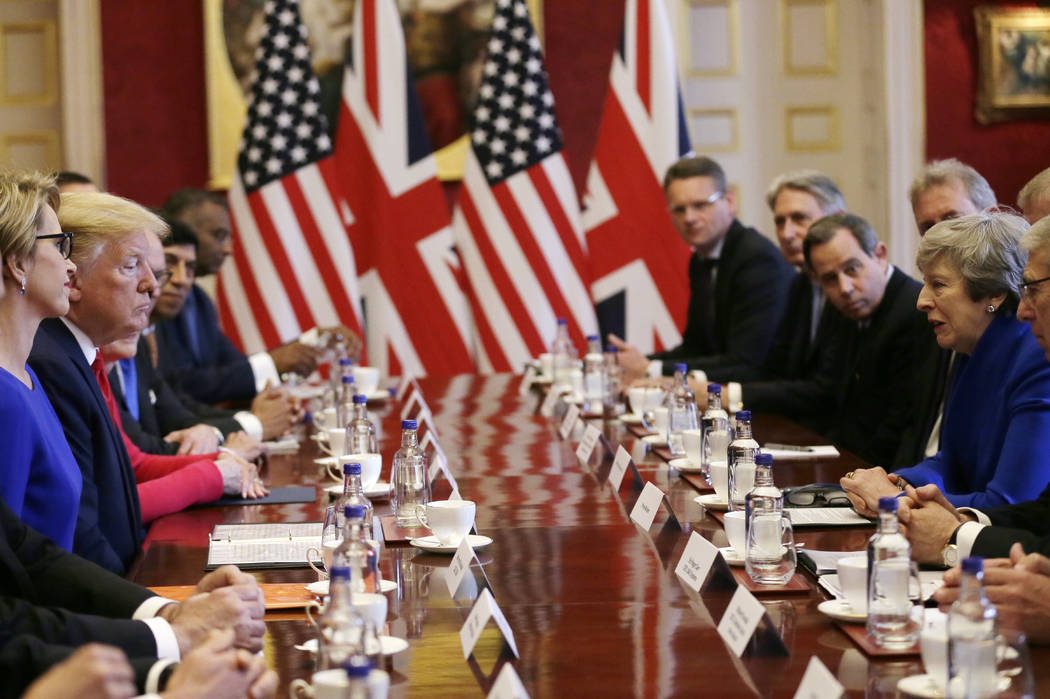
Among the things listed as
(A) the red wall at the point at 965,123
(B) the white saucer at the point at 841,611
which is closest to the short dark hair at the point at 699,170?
(A) the red wall at the point at 965,123

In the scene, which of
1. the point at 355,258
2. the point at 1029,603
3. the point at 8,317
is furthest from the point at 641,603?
the point at 355,258

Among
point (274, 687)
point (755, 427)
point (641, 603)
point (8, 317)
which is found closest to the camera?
point (274, 687)

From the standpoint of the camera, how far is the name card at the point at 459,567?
7.16 feet

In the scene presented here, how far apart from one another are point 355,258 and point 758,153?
8.08ft

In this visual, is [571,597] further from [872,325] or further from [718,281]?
[718,281]

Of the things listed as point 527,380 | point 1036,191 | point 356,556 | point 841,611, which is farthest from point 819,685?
point 527,380

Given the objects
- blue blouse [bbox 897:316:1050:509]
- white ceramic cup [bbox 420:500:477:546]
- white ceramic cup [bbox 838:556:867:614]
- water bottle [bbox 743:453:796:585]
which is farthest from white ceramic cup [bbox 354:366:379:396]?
white ceramic cup [bbox 838:556:867:614]

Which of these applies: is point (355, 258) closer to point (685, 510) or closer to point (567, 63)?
point (567, 63)

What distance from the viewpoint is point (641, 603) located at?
6.89 ft

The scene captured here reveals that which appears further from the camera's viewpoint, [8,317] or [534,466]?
[534,466]

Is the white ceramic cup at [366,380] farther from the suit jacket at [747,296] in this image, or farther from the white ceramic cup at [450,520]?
the white ceramic cup at [450,520]

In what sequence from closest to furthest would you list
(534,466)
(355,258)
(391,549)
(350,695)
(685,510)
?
(350,695)
(391,549)
(685,510)
(534,466)
(355,258)

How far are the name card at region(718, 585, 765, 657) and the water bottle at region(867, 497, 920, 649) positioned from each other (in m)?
0.16

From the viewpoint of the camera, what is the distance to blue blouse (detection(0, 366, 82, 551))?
7.28 ft
